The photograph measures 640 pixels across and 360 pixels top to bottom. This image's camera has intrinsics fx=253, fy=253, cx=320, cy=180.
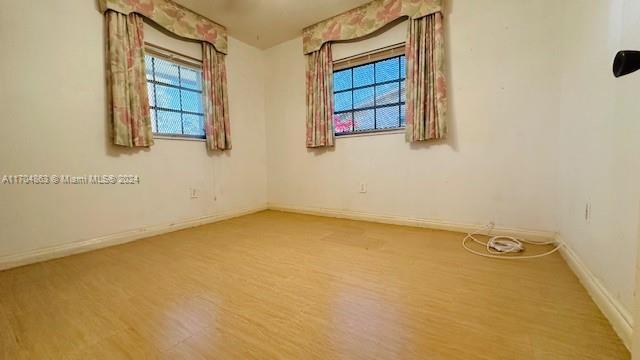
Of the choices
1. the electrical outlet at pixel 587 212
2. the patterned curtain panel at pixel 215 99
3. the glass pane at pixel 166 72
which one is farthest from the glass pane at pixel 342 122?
the electrical outlet at pixel 587 212

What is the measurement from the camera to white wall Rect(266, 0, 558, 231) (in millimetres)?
1995

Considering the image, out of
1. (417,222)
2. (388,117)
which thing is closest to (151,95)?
(388,117)

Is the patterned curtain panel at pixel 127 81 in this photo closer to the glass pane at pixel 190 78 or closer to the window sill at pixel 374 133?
the glass pane at pixel 190 78

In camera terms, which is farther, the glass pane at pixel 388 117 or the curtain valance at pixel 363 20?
the glass pane at pixel 388 117

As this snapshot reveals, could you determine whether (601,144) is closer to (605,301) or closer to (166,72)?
(605,301)

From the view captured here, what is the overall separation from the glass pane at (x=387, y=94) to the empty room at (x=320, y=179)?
0.8 inches

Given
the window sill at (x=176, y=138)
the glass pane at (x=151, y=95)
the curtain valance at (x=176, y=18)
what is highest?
the curtain valance at (x=176, y=18)

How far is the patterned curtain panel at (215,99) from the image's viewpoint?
2912 millimetres

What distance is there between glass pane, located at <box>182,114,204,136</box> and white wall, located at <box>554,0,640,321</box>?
10.7 ft

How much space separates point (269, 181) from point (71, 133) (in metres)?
2.18

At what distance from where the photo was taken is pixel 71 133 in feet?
6.55

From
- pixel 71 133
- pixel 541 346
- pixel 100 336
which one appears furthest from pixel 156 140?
pixel 541 346

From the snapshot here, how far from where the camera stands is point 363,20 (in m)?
2.69

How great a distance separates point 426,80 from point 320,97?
1.20m
